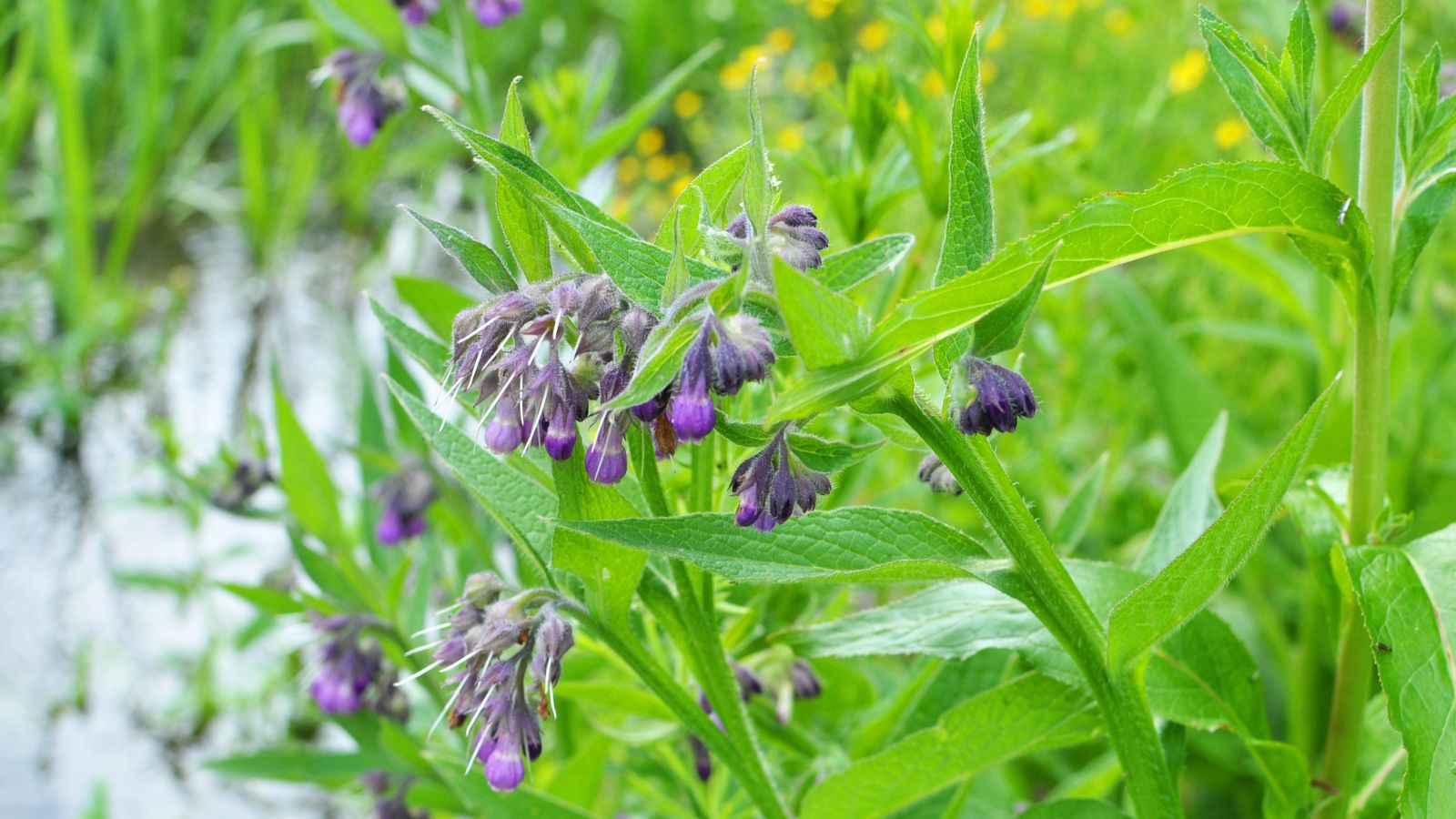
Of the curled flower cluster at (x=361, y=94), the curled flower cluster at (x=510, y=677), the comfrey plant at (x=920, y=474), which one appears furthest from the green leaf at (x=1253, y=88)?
the curled flower cluster at (x=361, y=94)

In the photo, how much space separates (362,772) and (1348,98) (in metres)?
1.74

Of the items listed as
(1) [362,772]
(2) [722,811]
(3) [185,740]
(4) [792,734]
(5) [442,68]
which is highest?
(5) [442,68]

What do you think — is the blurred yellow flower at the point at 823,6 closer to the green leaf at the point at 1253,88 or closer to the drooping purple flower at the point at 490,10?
the drooping purple flower at the point at 490,10

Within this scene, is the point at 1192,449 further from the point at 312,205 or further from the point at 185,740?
the point at 312,205

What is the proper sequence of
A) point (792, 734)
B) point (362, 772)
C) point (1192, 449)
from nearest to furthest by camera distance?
point (792, 734) < point (362, 772) < point (1192, 449)

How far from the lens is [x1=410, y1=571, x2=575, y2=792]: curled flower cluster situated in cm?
115

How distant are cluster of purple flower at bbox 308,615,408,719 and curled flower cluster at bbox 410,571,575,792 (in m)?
0.76

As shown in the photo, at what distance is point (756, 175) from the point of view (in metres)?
0.94

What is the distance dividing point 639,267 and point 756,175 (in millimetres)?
127

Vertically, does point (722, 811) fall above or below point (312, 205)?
above

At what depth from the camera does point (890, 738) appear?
1640 millimetres

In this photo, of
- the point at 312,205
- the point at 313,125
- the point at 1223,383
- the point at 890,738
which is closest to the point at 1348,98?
the point at 890,738

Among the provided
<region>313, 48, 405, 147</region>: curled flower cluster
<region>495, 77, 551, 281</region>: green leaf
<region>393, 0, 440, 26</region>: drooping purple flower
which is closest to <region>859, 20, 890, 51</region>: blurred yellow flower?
<region>313, 48, 405, 147</region>: curled flower cluster

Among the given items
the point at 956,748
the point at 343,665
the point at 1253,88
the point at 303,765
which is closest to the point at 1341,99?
the point at 1253,88
